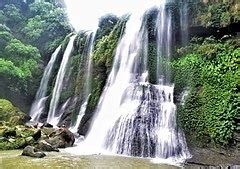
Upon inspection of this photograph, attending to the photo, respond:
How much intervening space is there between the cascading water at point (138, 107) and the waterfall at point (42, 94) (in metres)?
8.00

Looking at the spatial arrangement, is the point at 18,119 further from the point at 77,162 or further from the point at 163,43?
the point at 77,162

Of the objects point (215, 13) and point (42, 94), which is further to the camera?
point (42, 94)

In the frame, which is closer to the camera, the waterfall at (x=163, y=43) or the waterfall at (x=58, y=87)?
the waterfall at (x=163, y=43)

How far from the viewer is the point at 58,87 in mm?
22812

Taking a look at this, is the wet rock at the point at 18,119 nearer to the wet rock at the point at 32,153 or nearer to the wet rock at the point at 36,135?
the wet rock at the point at 36,135

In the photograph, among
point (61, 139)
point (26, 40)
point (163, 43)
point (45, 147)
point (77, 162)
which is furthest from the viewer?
point (26, 40)

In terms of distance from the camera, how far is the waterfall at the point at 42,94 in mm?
23134

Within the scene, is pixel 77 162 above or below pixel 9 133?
below

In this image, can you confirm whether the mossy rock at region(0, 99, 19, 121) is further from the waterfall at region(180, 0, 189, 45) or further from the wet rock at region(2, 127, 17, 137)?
the waterfall at region(180, 0, 189, 45)

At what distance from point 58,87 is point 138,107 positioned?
1136 centimetres

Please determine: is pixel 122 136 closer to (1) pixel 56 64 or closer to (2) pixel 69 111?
(2) pixel 69 111

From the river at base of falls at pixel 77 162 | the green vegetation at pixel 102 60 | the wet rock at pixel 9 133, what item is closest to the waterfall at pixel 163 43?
the green vegetation at pixel 102 60

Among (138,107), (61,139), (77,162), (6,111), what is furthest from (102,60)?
(77,162)

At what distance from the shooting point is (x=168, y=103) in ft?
42.6
